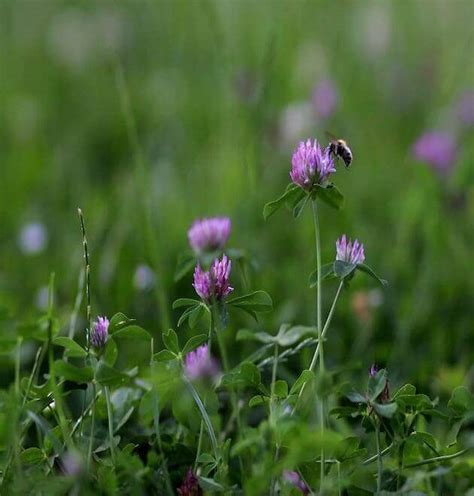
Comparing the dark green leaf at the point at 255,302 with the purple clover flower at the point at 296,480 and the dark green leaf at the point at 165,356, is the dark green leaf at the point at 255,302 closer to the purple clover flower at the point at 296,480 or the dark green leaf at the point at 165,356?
the dark green leaf at the point at 165,356

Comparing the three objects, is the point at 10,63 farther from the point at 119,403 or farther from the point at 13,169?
the point at 119,403

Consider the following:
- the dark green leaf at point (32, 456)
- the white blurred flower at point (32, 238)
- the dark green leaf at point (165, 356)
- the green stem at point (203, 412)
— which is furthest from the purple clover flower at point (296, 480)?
the white blurred flower at point (32, 238)

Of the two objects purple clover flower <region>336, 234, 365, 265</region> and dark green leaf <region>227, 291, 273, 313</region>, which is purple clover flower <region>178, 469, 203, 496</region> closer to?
dark green leaf <region>227, 291, 273, 313</region>

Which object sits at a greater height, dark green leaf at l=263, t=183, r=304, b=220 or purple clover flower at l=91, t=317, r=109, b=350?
dark green leaf at l=263, t=183, r=304, b=220

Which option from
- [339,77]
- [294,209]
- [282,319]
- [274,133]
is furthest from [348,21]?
[294,209]

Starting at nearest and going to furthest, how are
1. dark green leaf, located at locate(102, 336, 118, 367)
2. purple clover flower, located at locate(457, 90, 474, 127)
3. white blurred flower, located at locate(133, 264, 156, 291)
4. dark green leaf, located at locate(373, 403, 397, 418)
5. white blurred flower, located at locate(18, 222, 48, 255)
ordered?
dark green leaf, located at locate(373, 403, 397, 418) → dark green leaf, located at locate(102, 336, 118, 367) → white blurred flower, located at locate(133, 264, 156, 291) → white blurred flower, located at locate(18, 222, 48, 255) → purple clover flower, located at locate(457, 90, 474, 127)

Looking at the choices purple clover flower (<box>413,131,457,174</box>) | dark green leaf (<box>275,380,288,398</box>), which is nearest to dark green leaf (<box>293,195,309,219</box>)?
dark green leaf (<box>275,380,288,398</box>)
